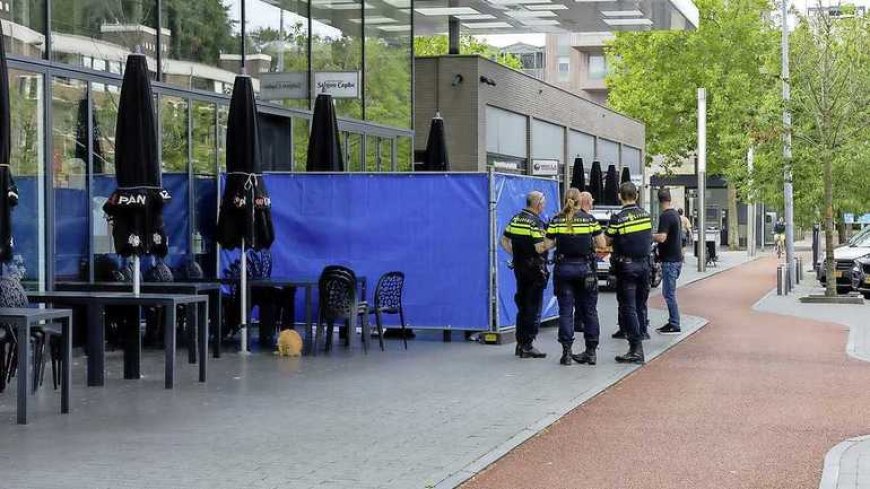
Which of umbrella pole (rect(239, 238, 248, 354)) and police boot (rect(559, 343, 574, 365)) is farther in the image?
umbrella pole (rect(239, 238, 248, 354))

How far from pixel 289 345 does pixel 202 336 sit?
2.58 m

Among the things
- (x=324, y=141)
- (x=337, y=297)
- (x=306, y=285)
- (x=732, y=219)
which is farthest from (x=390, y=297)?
(x=732, y=219)

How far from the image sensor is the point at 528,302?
15289 millimetres

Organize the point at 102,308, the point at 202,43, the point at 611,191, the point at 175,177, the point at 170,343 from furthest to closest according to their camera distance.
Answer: the point at 611,191 → the point at 202,43 → the point at 175,177 → the point at 170,343 → the point at 102,308

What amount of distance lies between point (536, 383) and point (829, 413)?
2917mm

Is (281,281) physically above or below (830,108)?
below

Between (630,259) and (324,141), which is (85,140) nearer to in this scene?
(324,141)

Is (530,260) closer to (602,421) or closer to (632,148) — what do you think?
(602,421)

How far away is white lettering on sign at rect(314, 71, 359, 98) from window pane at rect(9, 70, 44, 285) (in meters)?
6.84

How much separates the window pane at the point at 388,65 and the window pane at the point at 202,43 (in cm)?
554

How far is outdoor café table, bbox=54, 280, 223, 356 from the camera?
13.9m

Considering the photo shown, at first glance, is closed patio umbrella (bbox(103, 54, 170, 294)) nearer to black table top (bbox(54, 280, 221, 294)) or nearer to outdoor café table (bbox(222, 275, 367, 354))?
black table top (bbox(54, 280, 221, 294))

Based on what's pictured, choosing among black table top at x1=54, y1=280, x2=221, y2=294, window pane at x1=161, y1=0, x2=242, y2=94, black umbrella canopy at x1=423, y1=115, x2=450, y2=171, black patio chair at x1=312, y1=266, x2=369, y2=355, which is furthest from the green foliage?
black table top at x1=54, y1=280, x2=221, y2=294

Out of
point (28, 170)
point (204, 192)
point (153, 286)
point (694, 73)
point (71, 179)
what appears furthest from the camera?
point (694, 73)
